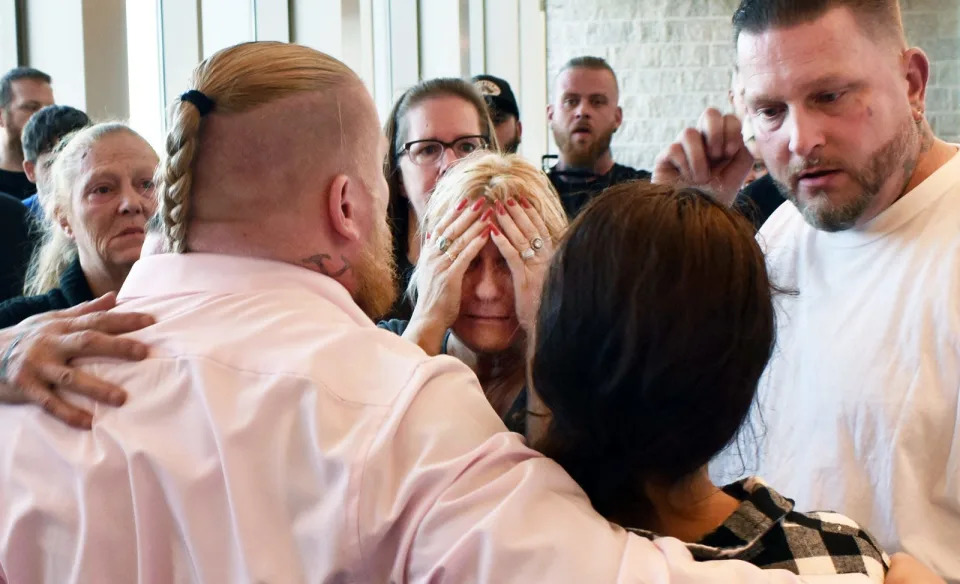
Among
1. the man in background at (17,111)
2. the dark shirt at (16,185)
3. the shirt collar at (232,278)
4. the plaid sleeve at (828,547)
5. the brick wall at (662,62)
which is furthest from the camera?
the brick wall at (662,62)

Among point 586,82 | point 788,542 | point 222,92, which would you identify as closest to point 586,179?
point 586,82

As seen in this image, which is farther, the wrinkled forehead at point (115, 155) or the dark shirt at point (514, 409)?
the wrinkled forehead at point (115, 155)

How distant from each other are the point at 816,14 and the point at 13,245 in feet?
6.79

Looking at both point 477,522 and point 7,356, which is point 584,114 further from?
point 477,522

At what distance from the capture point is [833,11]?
1.55 m

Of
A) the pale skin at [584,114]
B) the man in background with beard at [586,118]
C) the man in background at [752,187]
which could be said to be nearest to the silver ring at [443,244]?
the man in background at [752,187]

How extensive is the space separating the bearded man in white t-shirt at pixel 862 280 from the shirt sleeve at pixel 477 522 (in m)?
0.49

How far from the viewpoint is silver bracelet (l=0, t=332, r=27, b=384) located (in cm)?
111

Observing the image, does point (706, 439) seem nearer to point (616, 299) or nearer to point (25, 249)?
point (616, 299)

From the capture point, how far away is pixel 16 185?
332 centimetres

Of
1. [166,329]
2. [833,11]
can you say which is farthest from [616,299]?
[833,11]

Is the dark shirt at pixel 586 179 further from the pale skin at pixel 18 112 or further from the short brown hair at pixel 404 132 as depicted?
the pale skin at pixel 18 112

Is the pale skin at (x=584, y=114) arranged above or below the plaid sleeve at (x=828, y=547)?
above

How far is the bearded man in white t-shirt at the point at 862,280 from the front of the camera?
143 cm
